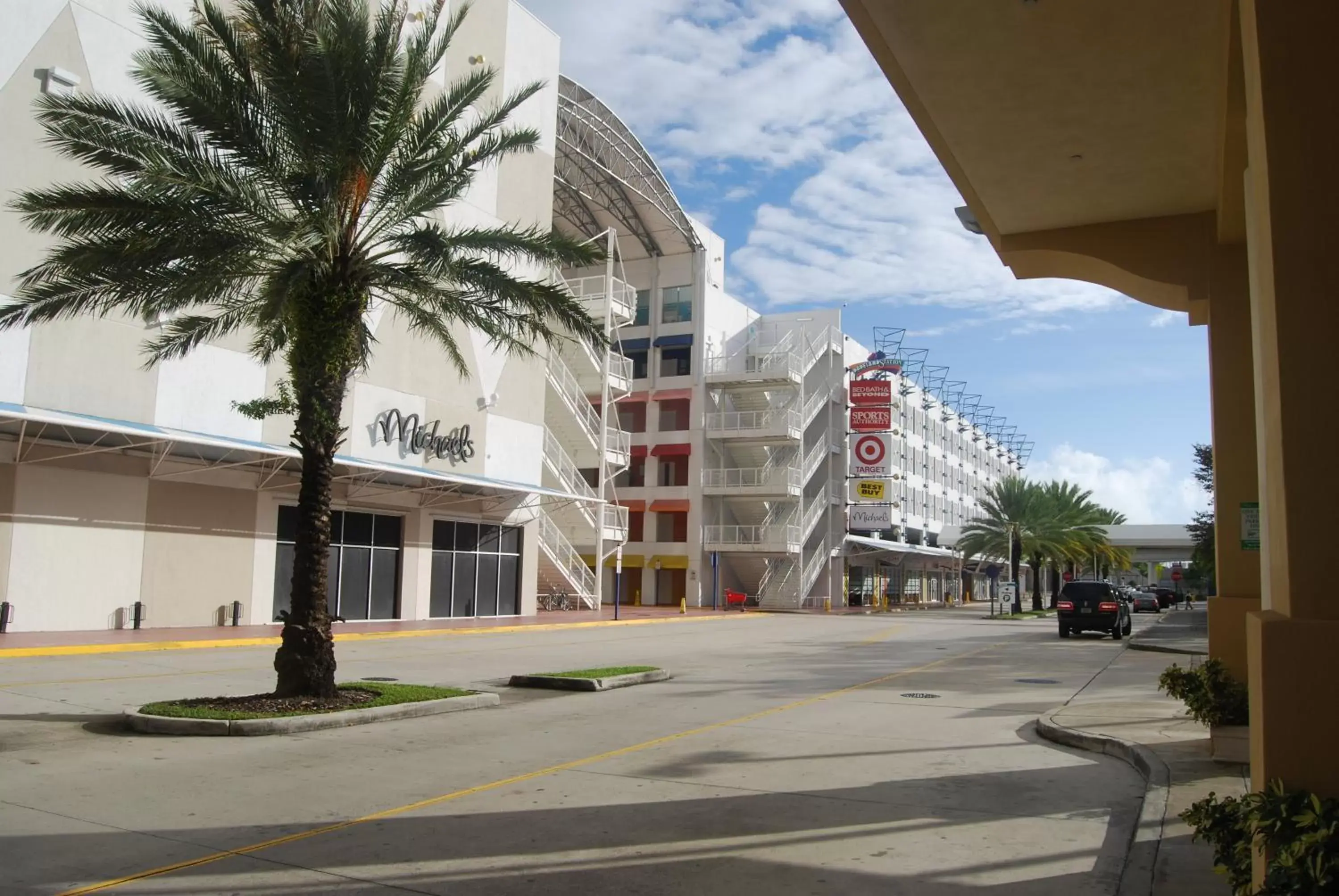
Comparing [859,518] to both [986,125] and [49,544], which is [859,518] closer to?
[49,544]

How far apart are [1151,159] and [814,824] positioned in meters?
6.07

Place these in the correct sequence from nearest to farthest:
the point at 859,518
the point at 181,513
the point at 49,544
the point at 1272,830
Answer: the point at 1272,830
the point at 49,544
the point at 181,513
the point at 859,518

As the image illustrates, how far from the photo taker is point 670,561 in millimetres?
56344

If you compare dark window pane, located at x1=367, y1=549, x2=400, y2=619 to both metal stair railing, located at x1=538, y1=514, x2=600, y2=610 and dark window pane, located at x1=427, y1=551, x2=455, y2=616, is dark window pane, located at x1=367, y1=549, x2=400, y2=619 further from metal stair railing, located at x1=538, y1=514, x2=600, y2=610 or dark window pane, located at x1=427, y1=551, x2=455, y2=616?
metal stair railing, located at x1=538, y1=514, x2=600, y2=610

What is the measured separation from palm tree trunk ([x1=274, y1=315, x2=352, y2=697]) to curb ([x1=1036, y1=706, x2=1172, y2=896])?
28.2 ft

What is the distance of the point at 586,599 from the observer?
141 feet

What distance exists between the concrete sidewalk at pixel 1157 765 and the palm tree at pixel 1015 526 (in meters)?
43.7

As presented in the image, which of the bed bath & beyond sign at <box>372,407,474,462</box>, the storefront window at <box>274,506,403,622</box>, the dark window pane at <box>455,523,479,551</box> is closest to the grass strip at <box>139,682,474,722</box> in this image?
the storefront window at <box>274,506,403,622</box>

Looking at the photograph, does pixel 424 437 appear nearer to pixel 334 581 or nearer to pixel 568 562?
pixel 334 581

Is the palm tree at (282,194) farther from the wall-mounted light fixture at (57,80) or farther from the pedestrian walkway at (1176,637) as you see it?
the pedestrian walkway at (1176,637)

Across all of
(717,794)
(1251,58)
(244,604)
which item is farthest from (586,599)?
(1251,58)

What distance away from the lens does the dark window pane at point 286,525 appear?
92.5ft

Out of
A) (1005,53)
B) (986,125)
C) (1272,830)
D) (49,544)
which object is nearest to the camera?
(1272,830)

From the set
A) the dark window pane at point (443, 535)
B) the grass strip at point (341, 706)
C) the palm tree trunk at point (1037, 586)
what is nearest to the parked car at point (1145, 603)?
the palm tree trunk at point (1037, 586)
